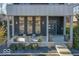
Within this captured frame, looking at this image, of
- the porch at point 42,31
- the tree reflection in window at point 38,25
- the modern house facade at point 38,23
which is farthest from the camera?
the tree reflection in window at point 38,25

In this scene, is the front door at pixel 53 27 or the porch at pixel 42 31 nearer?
the porch at pixel 42 31

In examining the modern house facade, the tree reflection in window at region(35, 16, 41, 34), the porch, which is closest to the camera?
the porch

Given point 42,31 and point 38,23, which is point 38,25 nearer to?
point 38,23

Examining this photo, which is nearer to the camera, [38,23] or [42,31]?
[42,31]

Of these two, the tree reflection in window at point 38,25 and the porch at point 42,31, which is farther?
the tree reflection in window at point 38,25

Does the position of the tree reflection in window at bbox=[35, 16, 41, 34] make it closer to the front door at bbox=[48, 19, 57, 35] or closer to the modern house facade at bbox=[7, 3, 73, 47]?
the modern house facade at bbox=[7, 3, 73, 47]

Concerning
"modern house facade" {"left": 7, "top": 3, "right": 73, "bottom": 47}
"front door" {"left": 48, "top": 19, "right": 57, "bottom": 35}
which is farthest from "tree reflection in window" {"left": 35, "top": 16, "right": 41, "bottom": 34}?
"front door" {"left": 48, "top": 19, "right": 57, "bottom": 35}

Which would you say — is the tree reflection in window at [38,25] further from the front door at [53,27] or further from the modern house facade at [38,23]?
the front door at [53,27]

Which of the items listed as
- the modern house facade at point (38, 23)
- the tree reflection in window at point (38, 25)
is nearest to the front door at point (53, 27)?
the modern house facade at point (38, 23)

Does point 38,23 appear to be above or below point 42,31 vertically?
above

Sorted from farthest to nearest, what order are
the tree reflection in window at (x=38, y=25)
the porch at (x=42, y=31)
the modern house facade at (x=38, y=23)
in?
1. the tree reflection in window at (x=38, y=25)
2. the modern house facade at (x=38, y=23)
3. the porch at (x=42, y=31)

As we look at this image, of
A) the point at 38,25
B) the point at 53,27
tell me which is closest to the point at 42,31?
the point at 38,25

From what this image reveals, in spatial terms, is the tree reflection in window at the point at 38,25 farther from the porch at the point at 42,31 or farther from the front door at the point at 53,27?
the front door at the point at 53,27

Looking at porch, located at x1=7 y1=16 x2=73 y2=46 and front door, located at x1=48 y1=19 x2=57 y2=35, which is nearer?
porch, located at x1=7 y1=16 x2=73 y2=46
